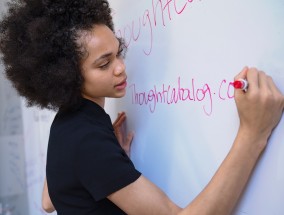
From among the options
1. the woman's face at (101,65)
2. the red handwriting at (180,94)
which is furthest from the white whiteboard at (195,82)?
the woman's face at (101,65)

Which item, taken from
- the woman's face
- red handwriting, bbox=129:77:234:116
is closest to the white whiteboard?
red handwriting, bbox=129:77:234:116

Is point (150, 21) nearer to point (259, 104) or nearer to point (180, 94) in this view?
point (180, 94)

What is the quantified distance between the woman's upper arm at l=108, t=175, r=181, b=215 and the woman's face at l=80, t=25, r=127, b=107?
18cm

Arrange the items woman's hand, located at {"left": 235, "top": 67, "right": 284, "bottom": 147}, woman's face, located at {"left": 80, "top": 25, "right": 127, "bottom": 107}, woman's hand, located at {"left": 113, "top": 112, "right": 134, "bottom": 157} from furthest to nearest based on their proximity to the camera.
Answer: woman's hand, located at {"left": 113, "top": 112, "right": 134, "bottom": 157} < woman's face, located at {"left": 80, "top": 25, "right": 127, "bottom": 107} < woman's hand, located at {"left": 235, "top": 67, "right": 284, "bottom": 147}

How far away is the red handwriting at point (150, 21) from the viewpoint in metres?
0.62

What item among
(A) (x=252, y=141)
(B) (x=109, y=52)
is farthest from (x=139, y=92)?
(A) (x=252, y=141)

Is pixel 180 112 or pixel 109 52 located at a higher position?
pixel 109 52

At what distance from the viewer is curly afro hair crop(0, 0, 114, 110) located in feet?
1.81

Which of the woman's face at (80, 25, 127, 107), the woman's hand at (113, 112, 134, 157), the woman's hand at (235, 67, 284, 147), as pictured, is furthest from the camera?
the woman's hand at (113, 112, 134, 157)

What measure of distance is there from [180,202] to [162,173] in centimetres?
7

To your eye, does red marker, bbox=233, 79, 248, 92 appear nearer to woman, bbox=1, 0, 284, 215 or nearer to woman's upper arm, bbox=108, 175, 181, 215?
woman, bbox=1, 0, 284, 215

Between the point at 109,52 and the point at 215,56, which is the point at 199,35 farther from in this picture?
the point at 109,52

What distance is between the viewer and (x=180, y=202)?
25.6 inches

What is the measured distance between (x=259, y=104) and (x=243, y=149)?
67mm
